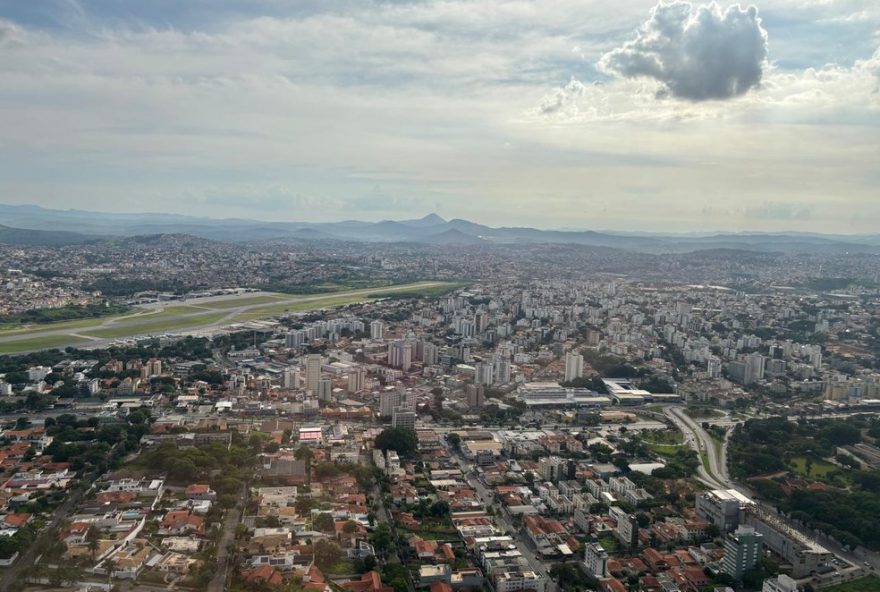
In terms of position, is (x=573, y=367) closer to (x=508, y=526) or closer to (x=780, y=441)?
(x=780, y=441)

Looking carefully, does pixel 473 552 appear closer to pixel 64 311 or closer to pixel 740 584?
pixel 740 584

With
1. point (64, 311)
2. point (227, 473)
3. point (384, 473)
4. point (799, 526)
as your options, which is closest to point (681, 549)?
point (799, 526)

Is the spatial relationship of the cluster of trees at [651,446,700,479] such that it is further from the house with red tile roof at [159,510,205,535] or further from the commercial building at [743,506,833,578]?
the house with red tile roof at [159,510,205,535]

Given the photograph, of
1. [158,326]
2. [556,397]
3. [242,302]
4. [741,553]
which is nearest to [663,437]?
[556,397]

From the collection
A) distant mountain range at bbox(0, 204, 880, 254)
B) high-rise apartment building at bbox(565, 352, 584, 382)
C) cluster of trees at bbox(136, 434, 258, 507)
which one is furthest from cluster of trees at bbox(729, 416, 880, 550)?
distant mountain range at bbox(0, 204, 880, 254)

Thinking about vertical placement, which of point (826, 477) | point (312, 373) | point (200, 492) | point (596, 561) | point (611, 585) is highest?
point (312, 373)

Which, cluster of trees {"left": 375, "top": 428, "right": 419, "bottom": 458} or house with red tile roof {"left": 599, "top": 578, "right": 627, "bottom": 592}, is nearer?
house with red tile roof {"left": 599, "top": 578, "right": 627, "bottom": 592}
